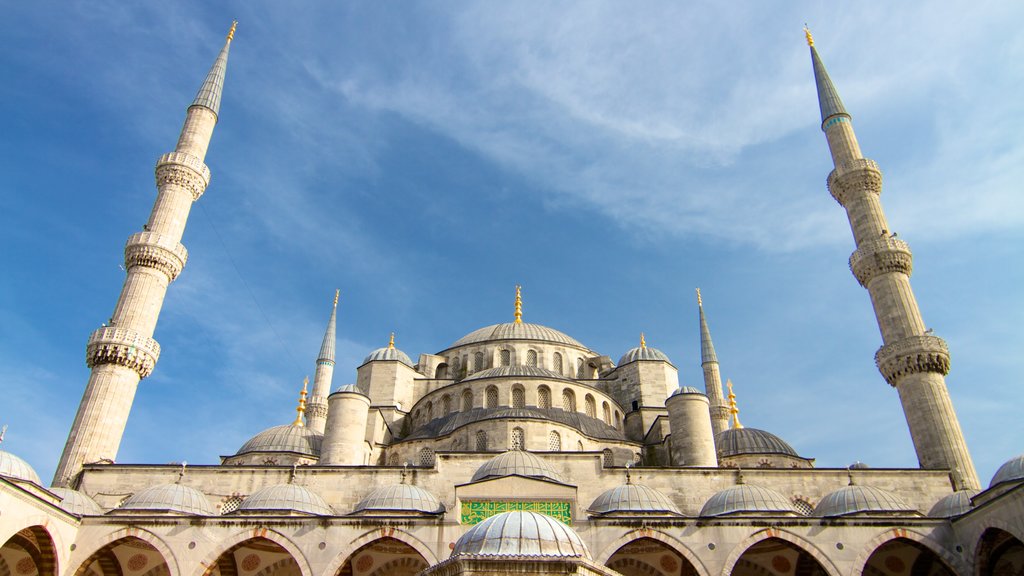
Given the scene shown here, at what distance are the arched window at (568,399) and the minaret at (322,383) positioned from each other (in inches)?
418

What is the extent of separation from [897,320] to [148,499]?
20.3m

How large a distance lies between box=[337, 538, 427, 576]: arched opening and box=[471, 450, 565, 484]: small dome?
2.35 metres

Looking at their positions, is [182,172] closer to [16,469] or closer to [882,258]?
[16,469]

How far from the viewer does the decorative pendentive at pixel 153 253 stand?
21.6 m

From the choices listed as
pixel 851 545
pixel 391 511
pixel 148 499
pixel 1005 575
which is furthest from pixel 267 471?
pixel 1005 575

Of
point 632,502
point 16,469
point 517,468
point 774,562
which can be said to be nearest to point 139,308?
point 16,469

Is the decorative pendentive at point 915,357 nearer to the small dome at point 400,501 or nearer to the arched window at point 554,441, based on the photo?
the arched window at point 554,441

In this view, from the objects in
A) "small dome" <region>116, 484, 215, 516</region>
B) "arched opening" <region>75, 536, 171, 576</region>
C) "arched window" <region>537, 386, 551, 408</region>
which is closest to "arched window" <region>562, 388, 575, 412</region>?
"arched window" <region>537, 386, 551, 408</region>

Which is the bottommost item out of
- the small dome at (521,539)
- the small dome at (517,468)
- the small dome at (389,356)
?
the small dome at (521,539)

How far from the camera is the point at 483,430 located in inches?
797

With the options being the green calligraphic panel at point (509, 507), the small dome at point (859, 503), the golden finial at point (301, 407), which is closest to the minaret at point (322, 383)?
the golden finial at point (301, 407)

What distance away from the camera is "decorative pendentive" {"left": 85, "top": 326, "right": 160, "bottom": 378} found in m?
19.6

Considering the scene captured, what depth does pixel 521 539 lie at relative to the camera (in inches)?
274

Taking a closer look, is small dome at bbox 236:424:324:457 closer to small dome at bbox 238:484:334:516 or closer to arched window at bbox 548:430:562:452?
small dome at bbox 238:484:334:516
